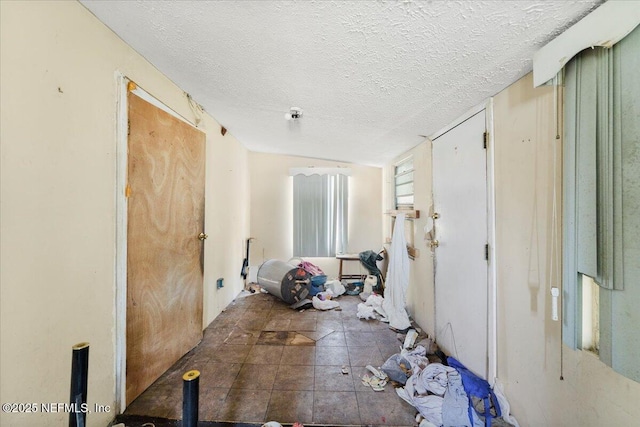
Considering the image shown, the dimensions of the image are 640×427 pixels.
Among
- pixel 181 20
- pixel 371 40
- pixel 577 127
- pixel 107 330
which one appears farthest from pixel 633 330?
pixel 107 330

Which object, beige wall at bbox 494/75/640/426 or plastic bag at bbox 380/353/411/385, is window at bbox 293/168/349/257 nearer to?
plastic bag at bbox 380/353/411/385

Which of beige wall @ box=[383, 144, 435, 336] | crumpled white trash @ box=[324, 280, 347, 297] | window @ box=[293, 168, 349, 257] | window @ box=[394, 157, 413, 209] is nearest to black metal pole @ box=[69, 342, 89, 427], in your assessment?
beige wall @ box=[383, 144, 435, 336]

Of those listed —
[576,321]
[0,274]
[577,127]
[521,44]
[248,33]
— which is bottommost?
[576,321]

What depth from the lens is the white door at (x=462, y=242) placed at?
1.73 m

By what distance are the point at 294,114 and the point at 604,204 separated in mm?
2129

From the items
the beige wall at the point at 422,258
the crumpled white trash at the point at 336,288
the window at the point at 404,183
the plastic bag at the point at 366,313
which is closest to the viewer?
the beige wall at the point at 422,258

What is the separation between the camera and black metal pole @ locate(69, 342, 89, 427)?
2.78 feet

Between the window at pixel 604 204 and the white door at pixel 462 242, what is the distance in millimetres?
662

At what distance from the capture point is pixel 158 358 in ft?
5.90

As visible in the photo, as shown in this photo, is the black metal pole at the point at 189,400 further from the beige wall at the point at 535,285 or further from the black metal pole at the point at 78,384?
the beige wall at the point at 535,285

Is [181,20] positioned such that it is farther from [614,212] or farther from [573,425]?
[573,425]

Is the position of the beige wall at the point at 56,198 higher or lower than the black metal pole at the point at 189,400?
higher

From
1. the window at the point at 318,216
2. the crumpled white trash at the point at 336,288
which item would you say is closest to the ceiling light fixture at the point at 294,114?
the window at the point at 318,216

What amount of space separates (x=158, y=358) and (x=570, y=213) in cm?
262
